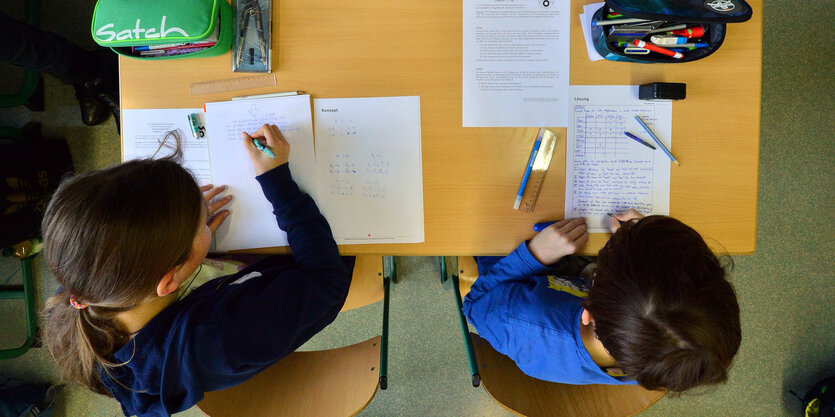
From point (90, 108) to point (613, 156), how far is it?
1.75m

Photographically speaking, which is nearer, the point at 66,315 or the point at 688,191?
the point at 66,315

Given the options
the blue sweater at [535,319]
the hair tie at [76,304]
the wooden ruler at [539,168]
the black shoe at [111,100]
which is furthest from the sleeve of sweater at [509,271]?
the black shoe at [111,100]

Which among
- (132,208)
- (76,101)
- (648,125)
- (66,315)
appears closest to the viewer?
(132,208)

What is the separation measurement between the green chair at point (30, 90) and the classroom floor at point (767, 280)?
3cm

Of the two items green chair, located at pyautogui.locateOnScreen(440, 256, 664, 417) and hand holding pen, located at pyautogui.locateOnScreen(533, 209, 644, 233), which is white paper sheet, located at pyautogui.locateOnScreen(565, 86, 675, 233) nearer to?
hand holding pen, located at pyautogui.locateOnScreen(533, 209, 644, 233)

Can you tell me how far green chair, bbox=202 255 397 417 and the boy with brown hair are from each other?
0.29 metres

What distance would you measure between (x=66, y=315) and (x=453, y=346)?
3.91 feet

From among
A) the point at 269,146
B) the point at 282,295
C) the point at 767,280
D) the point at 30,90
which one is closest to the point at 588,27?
the point at 269,146

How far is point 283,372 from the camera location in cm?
110

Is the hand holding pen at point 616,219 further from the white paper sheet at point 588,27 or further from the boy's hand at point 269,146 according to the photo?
the boy's hand at point 269,146

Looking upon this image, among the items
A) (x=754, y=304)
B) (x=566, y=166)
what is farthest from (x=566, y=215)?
(x=754, y=304)

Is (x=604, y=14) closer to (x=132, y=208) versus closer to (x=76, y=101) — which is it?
(x=132, y=208)

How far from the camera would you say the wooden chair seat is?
3.16 feet

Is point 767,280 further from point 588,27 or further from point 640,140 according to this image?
point 588,27
